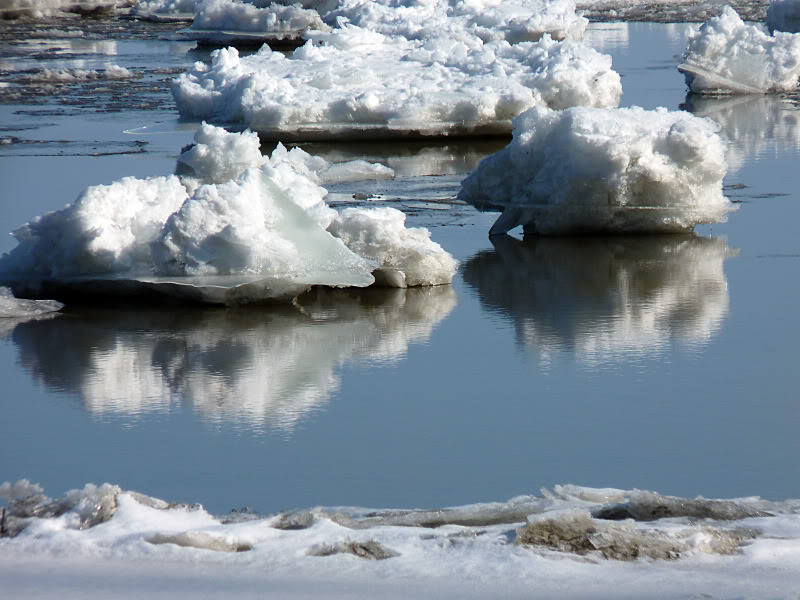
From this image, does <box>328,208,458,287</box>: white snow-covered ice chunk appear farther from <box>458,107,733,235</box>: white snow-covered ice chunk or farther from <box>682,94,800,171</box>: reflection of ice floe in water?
<box>682,94,800,171</box>: reflection of ice floe in water

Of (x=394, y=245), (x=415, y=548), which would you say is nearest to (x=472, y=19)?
(x=394, y=245)

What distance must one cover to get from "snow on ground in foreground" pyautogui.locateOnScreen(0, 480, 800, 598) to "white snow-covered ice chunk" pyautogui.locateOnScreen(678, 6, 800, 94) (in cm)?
1058

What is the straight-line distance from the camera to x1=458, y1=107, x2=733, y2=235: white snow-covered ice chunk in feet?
21.7

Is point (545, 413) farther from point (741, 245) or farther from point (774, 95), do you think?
point (774, 95)

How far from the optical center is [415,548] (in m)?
2.78

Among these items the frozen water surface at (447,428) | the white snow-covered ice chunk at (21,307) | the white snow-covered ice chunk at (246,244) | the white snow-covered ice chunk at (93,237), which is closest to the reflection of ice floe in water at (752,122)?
the frozen water surface at (447,428)

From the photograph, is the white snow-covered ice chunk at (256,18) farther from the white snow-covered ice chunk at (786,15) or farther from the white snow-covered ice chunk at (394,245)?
the white snow-covered ice chunk at (394,245)

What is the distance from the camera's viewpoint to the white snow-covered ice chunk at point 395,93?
10133 mm

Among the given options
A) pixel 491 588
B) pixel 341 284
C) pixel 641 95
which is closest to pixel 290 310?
pixel 341 284

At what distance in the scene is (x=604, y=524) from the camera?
2.88m

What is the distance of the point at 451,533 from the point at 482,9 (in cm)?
1407

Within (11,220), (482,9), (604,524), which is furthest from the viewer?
(482,9)

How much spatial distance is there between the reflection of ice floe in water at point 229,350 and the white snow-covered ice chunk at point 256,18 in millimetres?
15256

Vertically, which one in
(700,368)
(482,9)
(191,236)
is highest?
(482,9)
